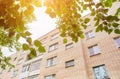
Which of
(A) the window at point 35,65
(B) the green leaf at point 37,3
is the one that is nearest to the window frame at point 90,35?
(A) the window at point 35,65

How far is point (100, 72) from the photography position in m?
12.3

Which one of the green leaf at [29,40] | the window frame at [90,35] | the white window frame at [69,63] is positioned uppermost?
the window frame at [90,35]

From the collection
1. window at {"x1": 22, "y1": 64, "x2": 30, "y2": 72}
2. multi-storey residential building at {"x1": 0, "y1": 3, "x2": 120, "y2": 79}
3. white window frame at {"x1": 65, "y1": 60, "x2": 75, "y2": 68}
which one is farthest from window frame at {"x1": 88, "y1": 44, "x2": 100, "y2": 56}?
window at {"x1": 22, "y1": 64, "x2": 30, "y2": 72}

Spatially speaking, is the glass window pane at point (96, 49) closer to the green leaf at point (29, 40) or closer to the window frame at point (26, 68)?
the window frame at point (26, 68)

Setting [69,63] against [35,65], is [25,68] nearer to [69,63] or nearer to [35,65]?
[35,65]

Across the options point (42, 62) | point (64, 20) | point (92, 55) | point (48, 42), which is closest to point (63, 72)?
point (92, 55)

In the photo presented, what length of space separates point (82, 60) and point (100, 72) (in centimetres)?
247

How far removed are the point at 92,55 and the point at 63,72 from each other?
3922 millimetres

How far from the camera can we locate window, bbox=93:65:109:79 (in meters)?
11.9

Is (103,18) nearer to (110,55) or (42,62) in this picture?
→ (110,55)

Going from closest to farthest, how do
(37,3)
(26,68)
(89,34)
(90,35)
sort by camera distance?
1. (37,3)
2. (90,35)
3. (89,34)
4. (26,68)

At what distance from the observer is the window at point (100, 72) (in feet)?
39.0

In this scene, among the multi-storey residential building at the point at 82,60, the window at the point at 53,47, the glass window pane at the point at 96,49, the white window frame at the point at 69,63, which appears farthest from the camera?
the window at the point at 53,47

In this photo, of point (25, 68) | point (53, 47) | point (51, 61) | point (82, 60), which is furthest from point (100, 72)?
point (25, 68)
